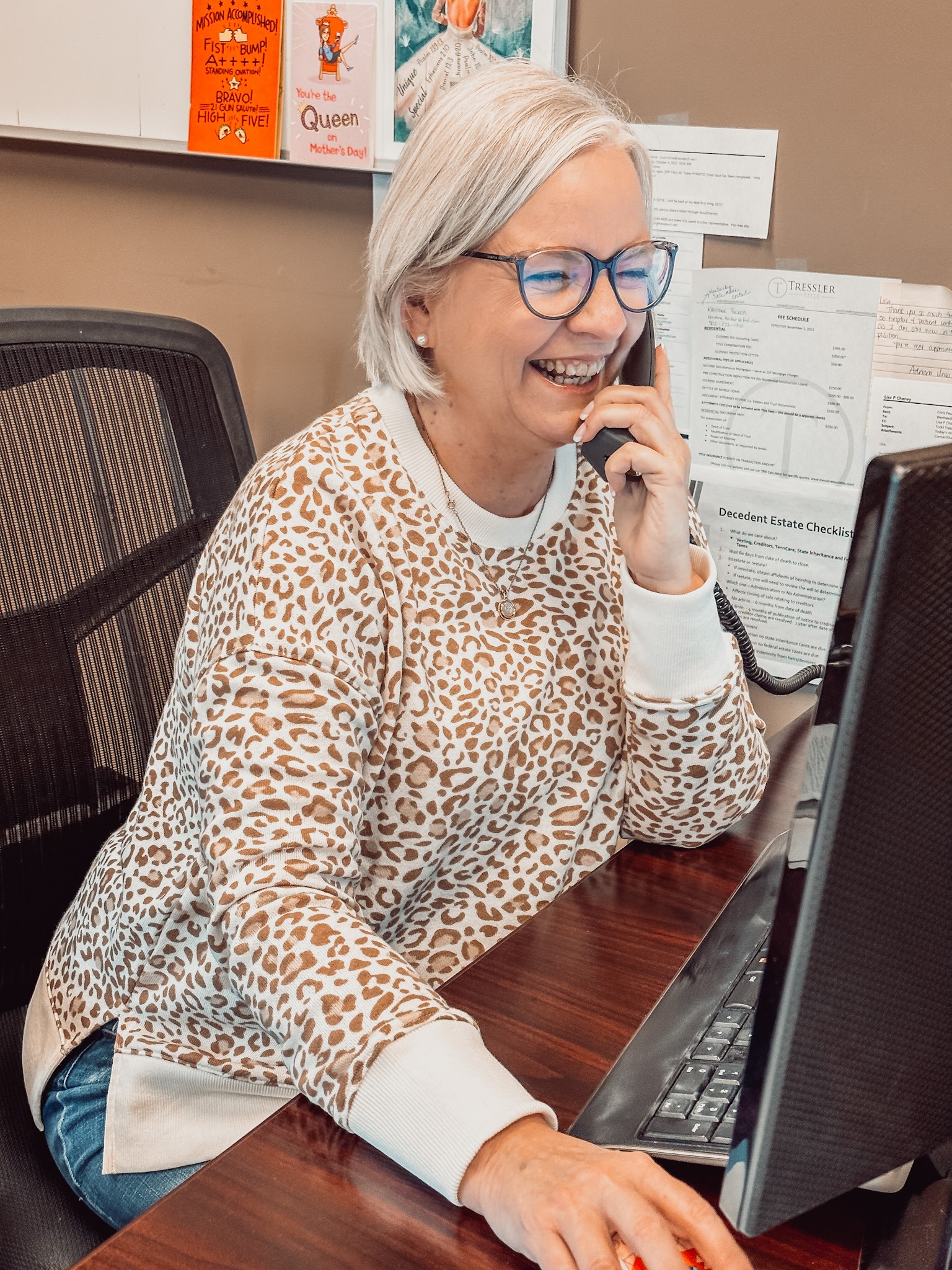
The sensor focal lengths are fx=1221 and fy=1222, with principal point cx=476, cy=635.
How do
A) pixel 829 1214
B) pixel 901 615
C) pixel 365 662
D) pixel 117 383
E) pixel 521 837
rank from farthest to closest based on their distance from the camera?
pixel 117 383 → pixel 521 837 → pixel 365 662 → pixel 829 1214 → pixel 901 615

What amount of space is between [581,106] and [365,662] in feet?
1.51

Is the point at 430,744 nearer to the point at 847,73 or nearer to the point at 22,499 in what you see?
the point at 22,499

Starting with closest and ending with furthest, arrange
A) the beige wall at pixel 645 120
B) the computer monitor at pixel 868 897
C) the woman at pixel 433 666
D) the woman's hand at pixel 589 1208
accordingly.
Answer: the computer monitor at pixel 868 897 → the woman's hand at pixel 589 1208 → the woman at pixel 433 666 → the beige wall at pixel 645 120

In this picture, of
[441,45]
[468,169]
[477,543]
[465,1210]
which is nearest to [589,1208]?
[465,1210]

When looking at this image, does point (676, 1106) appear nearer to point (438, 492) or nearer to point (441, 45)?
point (438, 492)

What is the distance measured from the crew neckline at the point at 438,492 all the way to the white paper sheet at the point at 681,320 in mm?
340

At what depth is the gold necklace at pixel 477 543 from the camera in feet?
3.20

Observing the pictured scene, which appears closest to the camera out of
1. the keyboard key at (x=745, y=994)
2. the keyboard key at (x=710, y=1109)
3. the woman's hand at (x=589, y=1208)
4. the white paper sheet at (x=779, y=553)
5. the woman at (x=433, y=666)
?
the woman's hand at (x=589, y=1208)

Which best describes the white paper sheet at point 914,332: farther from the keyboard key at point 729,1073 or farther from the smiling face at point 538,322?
the keyboard key at point 729,1073

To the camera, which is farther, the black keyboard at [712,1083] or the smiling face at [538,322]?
the smiling face at [538,322]

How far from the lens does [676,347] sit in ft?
4.32

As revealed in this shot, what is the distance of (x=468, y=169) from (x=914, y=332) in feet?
1.62

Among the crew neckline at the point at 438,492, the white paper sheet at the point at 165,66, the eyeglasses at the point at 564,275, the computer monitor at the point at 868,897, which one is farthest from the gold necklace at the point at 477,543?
the white paper sheet at the point at 165,66

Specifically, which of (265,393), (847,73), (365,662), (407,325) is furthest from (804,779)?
(265,393)
